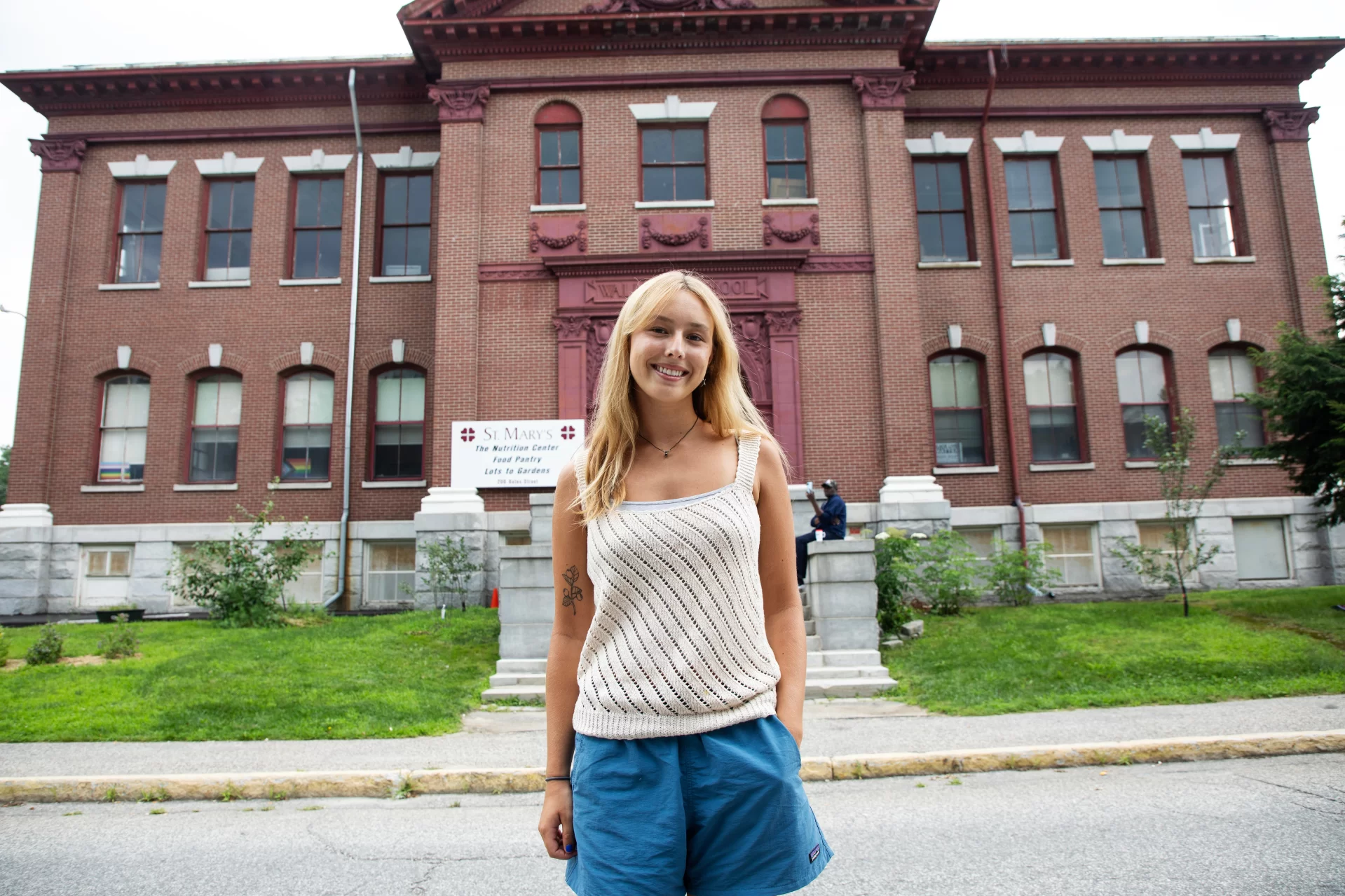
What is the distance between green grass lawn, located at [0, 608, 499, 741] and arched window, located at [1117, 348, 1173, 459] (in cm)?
1435

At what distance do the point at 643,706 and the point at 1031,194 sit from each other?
20759mm

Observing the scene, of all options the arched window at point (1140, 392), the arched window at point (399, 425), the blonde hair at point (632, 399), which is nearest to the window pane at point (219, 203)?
the arched window at point (399, 425)

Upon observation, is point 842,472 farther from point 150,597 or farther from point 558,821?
point 558,821

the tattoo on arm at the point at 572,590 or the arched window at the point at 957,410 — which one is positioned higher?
the arched window at the point at 957,410

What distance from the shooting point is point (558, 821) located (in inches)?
80.4

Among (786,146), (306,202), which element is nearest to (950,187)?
(786,146)

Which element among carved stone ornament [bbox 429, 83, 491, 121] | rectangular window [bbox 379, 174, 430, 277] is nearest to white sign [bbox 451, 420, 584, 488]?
rectangular window [bbox 379, 174, 430, 277]

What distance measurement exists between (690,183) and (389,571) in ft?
34.1

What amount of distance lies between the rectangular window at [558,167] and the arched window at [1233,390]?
14.5 metres

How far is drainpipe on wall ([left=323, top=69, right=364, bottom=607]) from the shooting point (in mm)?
18062

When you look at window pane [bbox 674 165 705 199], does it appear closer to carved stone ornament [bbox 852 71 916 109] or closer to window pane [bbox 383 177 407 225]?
carved stone ornament [bbox 852 71 916 109]

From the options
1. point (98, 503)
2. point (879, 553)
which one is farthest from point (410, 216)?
point (879, 553)

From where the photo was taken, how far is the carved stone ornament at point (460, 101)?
706 inches

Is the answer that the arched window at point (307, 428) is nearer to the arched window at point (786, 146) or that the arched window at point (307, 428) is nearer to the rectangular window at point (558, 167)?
the rectangular window at point (558, 167)
